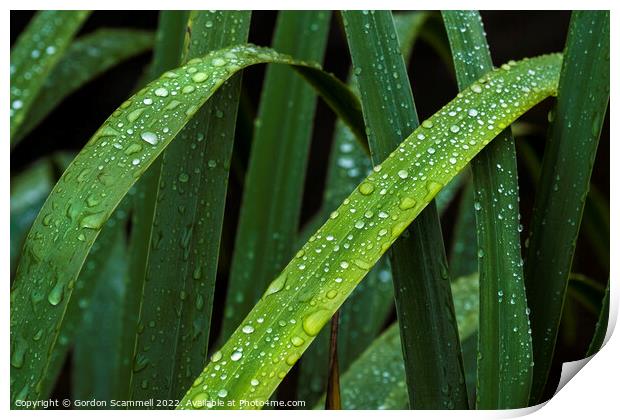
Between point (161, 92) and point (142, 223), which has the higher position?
point (161, 92)

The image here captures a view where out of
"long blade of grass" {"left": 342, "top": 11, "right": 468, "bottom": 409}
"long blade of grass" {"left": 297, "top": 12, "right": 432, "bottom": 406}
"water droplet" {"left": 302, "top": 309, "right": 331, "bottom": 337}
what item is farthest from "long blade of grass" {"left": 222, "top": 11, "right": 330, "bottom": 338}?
"water droplet" {"left": 302, "top": 309, "right": 331, "bottom": 337}

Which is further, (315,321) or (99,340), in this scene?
(99,340)

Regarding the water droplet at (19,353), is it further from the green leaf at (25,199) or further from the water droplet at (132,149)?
the green leaf at (25,199)

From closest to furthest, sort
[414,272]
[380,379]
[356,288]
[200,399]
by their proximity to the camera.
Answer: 1. [200,399]
2. [414,272]
3. [380,379]
4. [356,288]

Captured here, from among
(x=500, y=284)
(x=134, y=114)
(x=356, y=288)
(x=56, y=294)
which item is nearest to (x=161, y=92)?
(x=134, y=114)

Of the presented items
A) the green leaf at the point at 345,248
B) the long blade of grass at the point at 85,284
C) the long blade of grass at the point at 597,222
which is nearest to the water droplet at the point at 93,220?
the green leaf at the point at 345,248
